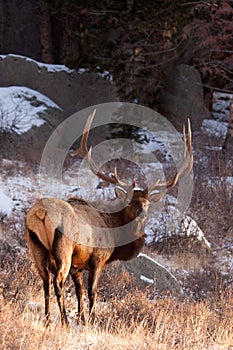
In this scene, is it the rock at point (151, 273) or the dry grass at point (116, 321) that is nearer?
the dry grass at point (116, 321)

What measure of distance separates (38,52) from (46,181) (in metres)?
10.1

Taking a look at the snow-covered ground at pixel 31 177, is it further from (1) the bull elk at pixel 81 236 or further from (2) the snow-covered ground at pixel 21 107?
(1) the bull elk at pixel 81 236

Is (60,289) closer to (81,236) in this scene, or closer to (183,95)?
(81,236)

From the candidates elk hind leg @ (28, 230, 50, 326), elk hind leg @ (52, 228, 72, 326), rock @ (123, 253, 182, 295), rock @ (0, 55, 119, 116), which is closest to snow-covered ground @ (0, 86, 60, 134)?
rock @ (0, 55, 119, 116)

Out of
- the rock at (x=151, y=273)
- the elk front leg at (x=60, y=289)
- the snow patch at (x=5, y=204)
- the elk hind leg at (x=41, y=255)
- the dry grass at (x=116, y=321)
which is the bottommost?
the rock at (x=151, y=273)

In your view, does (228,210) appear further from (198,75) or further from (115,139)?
(198,75)

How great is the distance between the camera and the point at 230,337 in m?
6.23

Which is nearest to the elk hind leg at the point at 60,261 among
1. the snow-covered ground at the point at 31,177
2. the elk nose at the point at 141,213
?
the elk nose at the point at 141,213

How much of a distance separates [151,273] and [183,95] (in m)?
11.5

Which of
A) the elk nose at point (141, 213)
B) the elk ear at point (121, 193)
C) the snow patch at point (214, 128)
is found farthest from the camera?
the snow patch at point (214, 128)

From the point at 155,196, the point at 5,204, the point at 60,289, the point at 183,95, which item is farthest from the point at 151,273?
the point at 183,95

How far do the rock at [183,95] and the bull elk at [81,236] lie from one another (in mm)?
11720

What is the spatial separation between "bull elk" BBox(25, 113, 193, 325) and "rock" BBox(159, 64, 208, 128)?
38.5 ft

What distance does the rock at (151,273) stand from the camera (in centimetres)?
870
